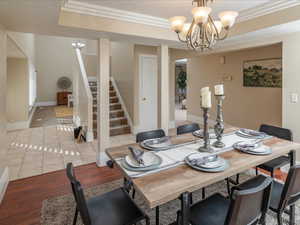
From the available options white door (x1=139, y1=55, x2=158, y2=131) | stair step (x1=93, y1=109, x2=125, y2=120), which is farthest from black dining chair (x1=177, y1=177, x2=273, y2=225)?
stair step (x1=93, y1=109, x2=125, y2=120)

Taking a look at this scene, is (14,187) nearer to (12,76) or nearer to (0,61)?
(0,61)

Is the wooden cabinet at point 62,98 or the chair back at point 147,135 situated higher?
the wooden cabinet at point 62,98

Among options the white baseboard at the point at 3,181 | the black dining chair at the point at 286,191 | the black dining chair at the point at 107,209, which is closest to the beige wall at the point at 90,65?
the white baseboard at the point at 3,181

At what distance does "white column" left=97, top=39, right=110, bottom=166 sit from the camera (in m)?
3.22

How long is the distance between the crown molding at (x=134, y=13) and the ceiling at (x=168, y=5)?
96 millimetres

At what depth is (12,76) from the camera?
5.84m

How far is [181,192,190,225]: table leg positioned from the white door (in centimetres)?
419

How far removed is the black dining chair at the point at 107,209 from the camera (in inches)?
49.5

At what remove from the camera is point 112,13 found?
2861 millimetres

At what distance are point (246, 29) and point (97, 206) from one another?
3235 mm

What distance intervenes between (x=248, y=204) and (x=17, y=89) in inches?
266

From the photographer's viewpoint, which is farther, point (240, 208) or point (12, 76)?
point (12, 76)

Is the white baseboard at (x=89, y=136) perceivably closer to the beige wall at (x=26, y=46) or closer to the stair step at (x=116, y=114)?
the stair step at (x=116, y=114)

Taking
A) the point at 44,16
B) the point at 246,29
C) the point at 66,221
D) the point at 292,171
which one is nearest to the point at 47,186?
the point at 66,221
